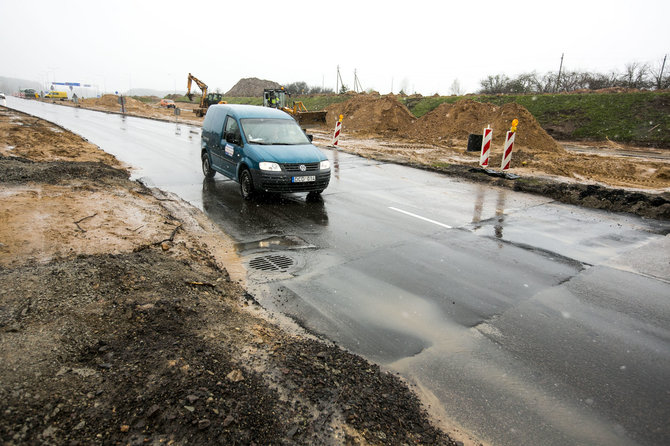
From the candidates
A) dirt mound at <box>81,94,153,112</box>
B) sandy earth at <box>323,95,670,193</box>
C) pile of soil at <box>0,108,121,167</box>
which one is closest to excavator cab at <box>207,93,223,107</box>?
sandy earth at <box>323,95,670,193</box>

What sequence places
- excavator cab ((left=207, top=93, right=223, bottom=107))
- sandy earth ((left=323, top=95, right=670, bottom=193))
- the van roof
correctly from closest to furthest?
the van roof → sandy earth ((left=323, top=95, right=670, bottom=193)) → excavator cab ((left=207, top=93, right=223, bottom=107))

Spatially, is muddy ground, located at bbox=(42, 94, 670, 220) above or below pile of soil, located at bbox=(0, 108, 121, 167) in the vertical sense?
above

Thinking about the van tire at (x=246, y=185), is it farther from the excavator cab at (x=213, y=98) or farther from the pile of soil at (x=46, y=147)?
the excavator cab at (x=213, y=98)

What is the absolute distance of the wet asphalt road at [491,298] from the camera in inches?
128

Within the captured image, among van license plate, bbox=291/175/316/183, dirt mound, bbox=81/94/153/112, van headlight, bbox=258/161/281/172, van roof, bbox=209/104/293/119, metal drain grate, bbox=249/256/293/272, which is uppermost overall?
dirt mound, bbox=81/94/153/112

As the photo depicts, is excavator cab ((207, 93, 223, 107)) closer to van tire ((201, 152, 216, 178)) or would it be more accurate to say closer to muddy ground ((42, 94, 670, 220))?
muddy ground ((42, 94, 670, 220))

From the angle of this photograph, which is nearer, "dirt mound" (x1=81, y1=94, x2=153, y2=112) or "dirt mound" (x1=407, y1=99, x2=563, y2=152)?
"dirt mound" (x1=407, y1=99, x2=563, y2=152)

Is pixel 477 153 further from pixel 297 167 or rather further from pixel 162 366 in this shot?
pixel 162 366

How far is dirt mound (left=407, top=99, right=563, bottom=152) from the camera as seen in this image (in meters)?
20.6

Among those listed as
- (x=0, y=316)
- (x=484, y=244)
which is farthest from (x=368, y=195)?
(x=0, y=316)

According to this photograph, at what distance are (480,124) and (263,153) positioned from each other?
20081 mm

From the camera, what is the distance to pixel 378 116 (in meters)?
30.0

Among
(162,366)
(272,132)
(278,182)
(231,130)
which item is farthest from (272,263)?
(231,130)

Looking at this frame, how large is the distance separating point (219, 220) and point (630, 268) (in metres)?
7.06
